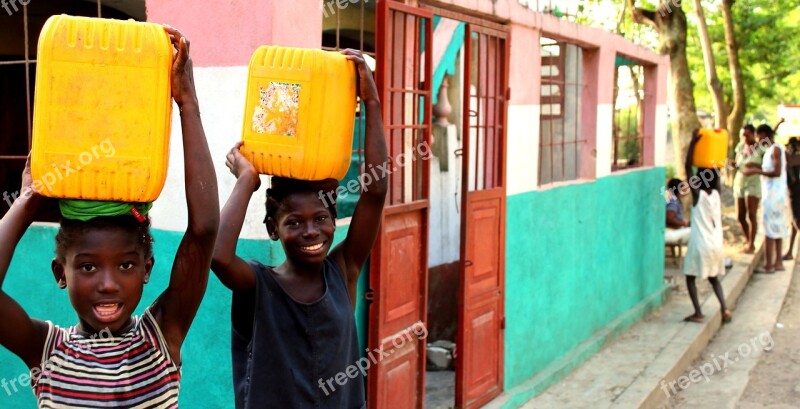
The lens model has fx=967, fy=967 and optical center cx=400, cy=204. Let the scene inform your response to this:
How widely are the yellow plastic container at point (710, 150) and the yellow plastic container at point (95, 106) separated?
24.3ft

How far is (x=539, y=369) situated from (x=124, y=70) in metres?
5.27

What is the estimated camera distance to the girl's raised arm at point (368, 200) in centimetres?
297

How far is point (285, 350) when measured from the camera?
278 cm

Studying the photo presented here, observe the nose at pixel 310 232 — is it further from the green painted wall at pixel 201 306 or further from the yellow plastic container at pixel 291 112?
the green painted wall at pixel 201 306

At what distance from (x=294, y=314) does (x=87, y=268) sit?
818 mm

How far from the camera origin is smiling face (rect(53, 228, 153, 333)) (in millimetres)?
2098

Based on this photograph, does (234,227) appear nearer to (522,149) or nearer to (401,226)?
(401,226)

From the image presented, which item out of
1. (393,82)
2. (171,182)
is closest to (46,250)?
(171,182)

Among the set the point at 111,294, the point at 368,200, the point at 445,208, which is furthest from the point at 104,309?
the point at 445,208

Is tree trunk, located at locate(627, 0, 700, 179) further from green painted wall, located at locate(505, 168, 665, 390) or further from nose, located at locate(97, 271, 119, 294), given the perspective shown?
nose, located at locate(97, 271, 119, 294)

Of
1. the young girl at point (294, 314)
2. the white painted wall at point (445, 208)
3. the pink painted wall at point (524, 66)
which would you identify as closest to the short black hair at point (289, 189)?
the young girl at point (294, 314)

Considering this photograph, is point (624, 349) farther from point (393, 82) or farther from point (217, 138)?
point (217, 138)

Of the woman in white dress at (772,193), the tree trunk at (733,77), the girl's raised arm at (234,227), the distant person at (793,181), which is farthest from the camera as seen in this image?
the tree trunk at (733,77)

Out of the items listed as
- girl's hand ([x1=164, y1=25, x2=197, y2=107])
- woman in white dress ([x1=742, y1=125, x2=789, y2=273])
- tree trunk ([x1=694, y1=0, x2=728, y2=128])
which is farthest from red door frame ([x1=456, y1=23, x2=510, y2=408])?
tree trunk ([x1=694, y1=0, x2=728, y2=128])
